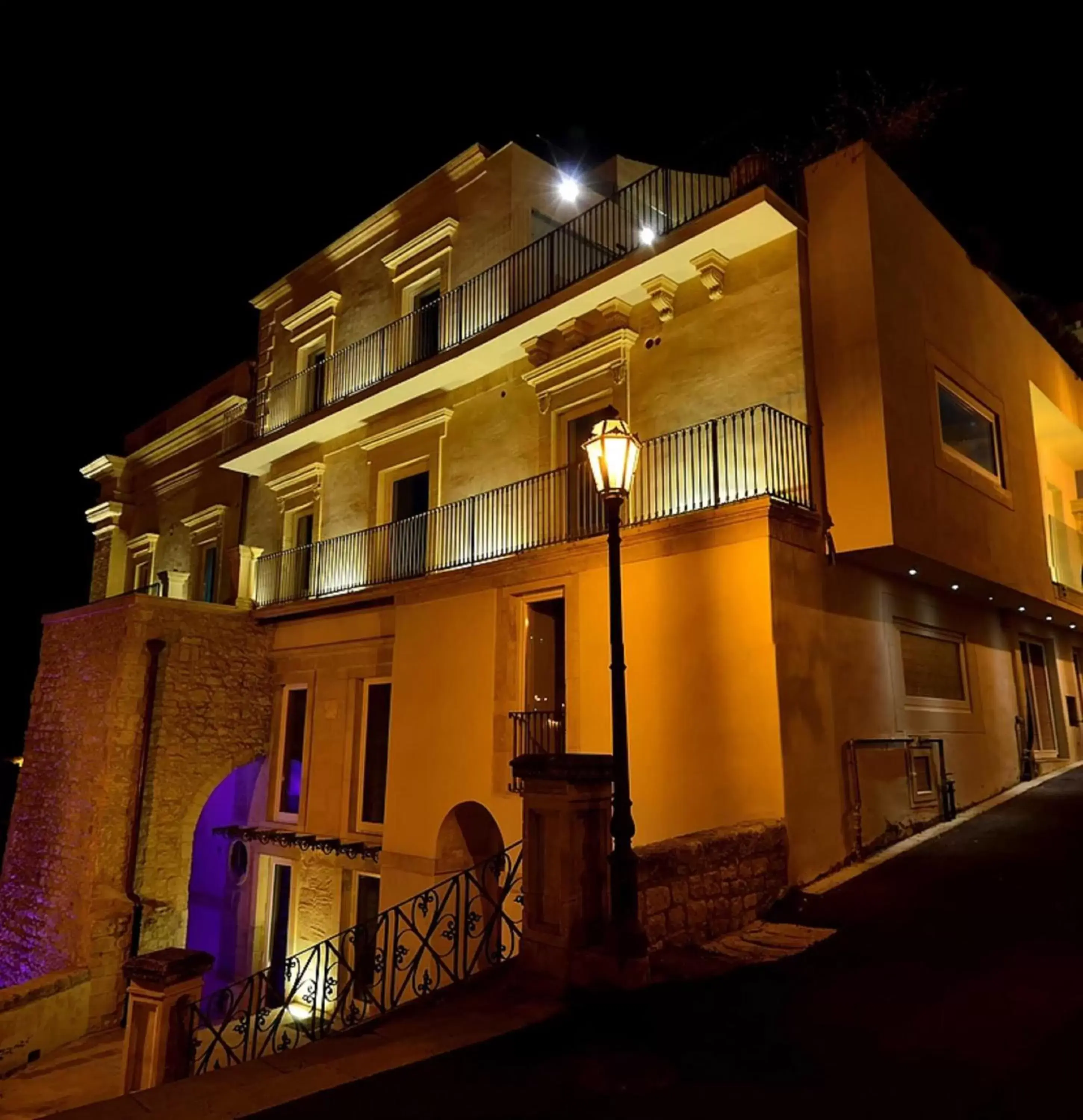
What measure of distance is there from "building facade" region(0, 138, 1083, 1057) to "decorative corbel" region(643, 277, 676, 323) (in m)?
0.06

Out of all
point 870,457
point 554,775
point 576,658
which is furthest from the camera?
point 576,658

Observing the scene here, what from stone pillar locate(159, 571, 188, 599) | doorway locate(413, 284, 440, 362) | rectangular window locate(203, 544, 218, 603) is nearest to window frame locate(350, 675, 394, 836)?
stone pillar locate(159, 571, 188, 599)

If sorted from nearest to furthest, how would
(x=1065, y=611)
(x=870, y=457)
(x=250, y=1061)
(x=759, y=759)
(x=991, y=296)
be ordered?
(x=250, y=1061) < (x=759, y=759) < (x=870, y=457) < (x=991, y=296) < (x=1065, y=611)

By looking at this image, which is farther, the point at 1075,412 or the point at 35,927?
the point at 1075,412

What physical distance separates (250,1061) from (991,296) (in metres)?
13.7

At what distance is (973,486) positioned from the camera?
36.6 ft

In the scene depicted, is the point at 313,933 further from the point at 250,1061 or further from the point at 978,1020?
the point at 978,1020

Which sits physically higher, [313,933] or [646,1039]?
[646,1039]

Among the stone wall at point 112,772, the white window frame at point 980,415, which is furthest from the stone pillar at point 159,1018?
the white window frame at point 980,415

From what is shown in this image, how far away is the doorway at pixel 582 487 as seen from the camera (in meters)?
11.3

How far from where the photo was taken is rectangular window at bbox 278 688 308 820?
583 inches

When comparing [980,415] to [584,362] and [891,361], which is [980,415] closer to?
[891,361]

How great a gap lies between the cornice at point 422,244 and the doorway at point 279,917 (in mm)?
11082

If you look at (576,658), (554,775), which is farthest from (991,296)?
(554,775)
